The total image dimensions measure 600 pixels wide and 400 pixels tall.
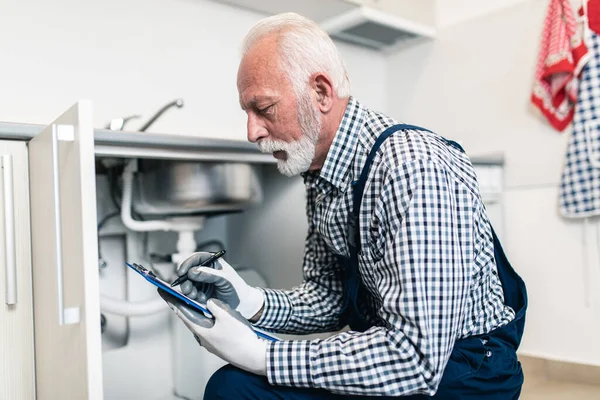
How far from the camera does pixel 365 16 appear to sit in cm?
176

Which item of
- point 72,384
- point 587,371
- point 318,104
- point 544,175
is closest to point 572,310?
point 587,371

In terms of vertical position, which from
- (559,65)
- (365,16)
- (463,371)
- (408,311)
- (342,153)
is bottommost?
(463,371)

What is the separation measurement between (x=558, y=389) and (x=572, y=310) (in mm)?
239

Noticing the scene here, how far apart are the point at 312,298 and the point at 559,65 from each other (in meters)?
0.99

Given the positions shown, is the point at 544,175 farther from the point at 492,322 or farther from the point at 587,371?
the point at 492,322

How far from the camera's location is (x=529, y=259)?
1751 millimetres

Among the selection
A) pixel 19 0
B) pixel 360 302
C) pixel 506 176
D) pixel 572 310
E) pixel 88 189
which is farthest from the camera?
pixel 506 176

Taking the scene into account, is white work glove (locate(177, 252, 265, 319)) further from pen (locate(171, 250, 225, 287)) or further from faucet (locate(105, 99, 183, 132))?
faucet (locate(105, 99, 183, 132))

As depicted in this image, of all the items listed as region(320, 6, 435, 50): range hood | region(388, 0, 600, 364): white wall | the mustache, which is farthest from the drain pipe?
region(388, 0, 600, 364): white wall

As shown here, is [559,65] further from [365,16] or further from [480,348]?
[480,348]

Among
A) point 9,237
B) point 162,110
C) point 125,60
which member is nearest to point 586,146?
point 162,110

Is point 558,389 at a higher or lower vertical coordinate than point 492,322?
lower

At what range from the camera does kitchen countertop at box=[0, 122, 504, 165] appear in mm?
1006

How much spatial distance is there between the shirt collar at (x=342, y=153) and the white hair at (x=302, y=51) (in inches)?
2.3
